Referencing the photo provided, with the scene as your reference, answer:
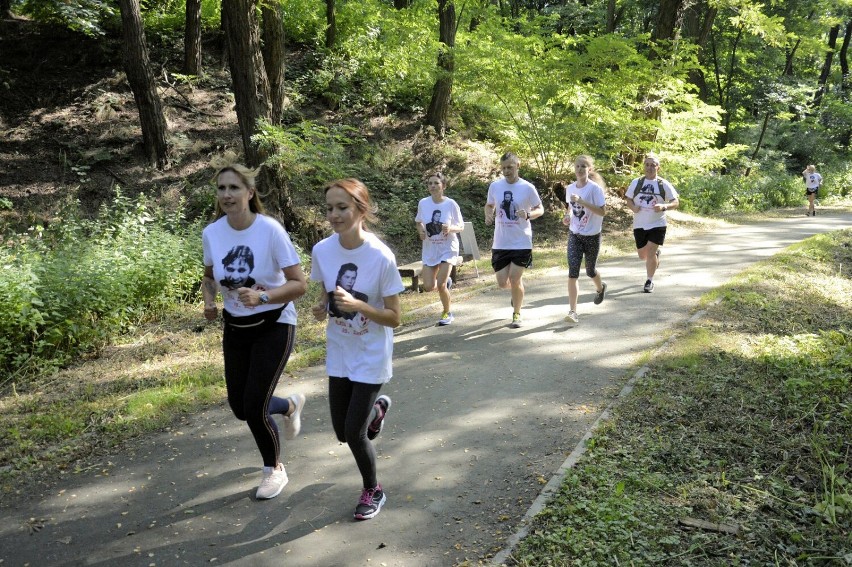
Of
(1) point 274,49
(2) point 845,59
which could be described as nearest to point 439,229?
(1) point 274,49

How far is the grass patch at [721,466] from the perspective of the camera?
12.9ft

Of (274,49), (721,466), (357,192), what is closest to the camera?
(357,192)

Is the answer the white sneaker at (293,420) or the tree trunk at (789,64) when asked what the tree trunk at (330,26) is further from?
the tree trunk at (789,64)

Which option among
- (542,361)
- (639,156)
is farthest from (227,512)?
(639,156)

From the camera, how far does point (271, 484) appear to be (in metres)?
4.70

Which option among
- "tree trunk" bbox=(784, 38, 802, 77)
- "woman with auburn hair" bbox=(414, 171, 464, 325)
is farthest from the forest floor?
"tree trunk" bbox=(784, 38, 802, 77)

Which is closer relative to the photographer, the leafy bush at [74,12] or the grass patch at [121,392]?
the grass patch at [121,392]

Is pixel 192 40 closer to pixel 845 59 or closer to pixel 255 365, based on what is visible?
pixel 255 365

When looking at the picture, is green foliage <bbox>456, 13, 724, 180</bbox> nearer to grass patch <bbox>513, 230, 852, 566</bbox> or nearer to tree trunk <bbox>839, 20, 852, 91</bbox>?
grass patch <bbox>513, 230, 852, 566</bbox>

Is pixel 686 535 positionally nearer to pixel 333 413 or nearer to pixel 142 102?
pixel 333 413

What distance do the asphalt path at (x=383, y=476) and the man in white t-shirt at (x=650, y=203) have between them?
254cm

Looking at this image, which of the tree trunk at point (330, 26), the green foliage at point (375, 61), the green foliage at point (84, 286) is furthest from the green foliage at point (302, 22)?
the green foliage at point (84, 286)

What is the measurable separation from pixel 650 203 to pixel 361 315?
7.55 meters

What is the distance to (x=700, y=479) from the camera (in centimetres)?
468
